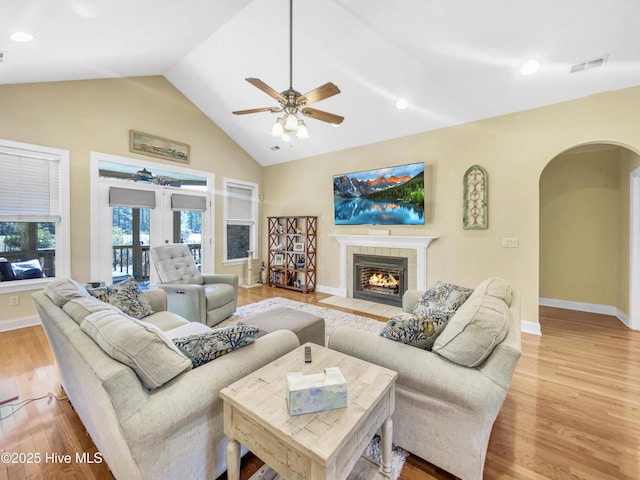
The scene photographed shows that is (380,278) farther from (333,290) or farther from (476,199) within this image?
(476,199)

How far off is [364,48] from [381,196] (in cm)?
212

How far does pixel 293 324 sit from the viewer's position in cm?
243

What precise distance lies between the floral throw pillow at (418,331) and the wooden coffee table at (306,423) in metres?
0.30

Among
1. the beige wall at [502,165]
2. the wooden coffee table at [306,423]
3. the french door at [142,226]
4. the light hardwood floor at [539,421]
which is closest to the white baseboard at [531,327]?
the beige wall at [502,165]

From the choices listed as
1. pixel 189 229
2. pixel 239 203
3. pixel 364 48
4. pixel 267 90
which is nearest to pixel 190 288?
pixel 267 90

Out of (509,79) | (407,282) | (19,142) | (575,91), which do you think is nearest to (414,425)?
(407,282)

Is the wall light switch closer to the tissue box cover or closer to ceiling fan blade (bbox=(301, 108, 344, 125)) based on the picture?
ceiling fan blade (bbox=(301, 108, 344, 125))

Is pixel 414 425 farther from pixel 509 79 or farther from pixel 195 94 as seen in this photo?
pixel 195 94

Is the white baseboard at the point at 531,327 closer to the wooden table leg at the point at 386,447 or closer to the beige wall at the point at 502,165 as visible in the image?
the beige wall at the point at 502,165

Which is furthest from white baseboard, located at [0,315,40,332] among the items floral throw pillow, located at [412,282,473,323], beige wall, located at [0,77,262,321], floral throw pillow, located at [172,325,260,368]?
floral throw pillow, located at [412,282,473,323]

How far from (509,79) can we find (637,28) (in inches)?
38.0

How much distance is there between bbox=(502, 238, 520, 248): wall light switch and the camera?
11.7ft

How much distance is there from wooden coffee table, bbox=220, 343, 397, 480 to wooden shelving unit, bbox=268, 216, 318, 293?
410 centimetres

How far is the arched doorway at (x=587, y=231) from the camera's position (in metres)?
3.90
